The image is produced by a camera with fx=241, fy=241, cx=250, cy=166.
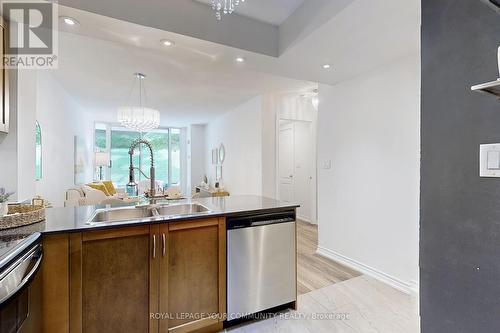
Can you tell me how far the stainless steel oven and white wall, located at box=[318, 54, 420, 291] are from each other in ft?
9.62

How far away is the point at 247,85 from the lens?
13.8 ft

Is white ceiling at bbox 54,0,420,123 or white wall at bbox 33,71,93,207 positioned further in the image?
white wall at bbox 33,71,93,207

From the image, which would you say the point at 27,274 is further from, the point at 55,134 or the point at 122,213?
the point at 55,134

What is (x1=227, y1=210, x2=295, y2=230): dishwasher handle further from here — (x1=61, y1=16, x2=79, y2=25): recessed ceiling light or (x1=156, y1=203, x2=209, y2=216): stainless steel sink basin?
(x1=61, y1=16, x2=79, y2=25): recessed ceiling light

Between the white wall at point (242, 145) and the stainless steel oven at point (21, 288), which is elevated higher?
the white wall at point (242, 145)

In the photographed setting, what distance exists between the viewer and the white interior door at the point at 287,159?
5707mm

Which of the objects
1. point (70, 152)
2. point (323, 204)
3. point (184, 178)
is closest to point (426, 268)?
point (323, 204)

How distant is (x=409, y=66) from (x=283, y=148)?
362 centimetres

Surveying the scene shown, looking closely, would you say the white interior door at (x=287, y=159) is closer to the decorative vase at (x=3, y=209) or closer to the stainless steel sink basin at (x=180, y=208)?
the stainless steel sink basin at (x=180, y=208)

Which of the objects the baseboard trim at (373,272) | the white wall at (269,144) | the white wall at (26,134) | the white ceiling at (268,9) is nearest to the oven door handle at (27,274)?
the white wall at (26,134)

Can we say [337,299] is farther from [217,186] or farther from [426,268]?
[217,186]

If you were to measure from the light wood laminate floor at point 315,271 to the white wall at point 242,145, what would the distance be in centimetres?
158

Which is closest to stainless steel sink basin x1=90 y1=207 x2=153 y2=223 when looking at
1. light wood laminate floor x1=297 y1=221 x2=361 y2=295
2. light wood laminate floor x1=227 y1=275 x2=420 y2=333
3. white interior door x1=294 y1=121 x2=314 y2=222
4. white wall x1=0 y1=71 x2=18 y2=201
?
white wall x1=0 y1=71 x2=18 y2=201

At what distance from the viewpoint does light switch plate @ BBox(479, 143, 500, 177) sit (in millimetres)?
858
